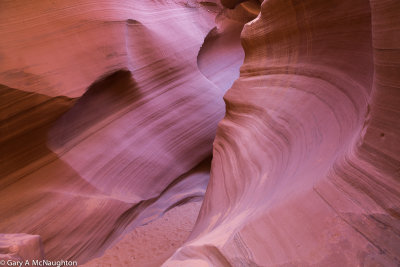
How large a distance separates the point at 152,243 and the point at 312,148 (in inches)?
76.0

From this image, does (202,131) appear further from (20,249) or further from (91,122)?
(20,249)

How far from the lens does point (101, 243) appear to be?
8.55ft

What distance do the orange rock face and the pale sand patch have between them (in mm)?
83

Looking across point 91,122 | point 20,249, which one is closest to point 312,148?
point 20,249

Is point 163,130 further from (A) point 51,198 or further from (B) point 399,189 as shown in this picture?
(B) point 399,189

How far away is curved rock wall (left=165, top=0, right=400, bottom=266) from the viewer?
942mm

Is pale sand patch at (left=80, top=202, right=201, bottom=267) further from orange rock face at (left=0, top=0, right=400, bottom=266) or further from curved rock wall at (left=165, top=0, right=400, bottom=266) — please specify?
curved rock wall at (left=165, top=0, right=400, bottom=266)

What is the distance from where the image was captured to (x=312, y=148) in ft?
4.88

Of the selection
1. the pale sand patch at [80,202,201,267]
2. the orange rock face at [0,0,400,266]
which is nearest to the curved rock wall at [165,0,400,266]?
the orange rock face at [0,0,400,266]

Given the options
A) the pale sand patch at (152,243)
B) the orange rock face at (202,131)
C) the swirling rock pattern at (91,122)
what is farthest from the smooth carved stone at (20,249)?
the pale sand patch at (152,243)

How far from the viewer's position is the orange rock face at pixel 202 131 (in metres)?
1.01

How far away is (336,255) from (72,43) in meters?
2.77

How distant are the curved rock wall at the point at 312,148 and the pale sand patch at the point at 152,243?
67 centimetres

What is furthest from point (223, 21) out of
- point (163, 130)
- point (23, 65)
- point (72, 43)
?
point (23, 65)
